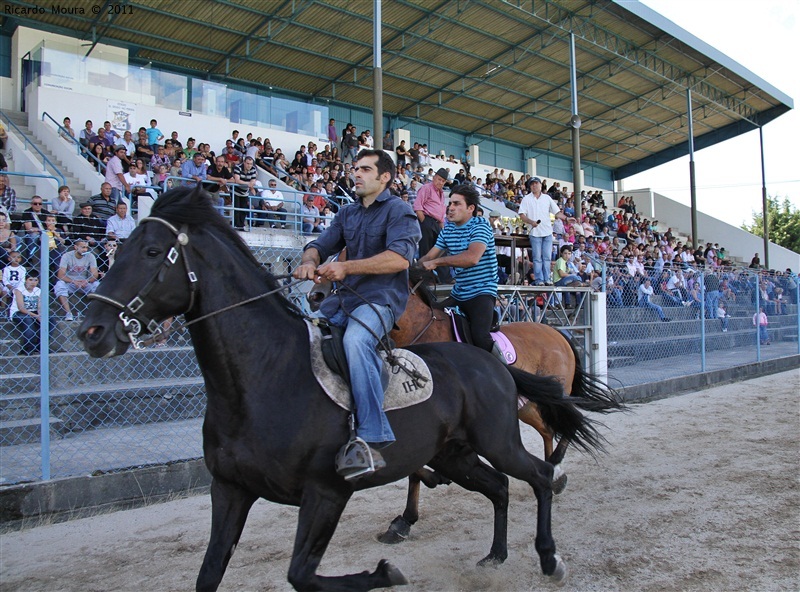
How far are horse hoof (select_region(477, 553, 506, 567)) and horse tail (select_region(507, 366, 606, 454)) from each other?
1065 millimetres

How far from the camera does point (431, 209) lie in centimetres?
876

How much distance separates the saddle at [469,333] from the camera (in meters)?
5.61

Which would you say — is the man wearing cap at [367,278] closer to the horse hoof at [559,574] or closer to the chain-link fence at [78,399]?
the horse hoof at [559,574]

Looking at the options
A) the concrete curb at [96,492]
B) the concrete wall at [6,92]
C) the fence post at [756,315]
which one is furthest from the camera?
the concrete wall at [6,92]

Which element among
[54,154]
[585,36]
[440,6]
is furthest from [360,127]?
[54,154]

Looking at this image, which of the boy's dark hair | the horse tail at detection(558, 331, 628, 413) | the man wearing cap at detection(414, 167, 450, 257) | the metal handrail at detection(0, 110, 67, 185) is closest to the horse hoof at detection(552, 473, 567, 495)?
the horse tail at detection(558, 331, 628, 413)

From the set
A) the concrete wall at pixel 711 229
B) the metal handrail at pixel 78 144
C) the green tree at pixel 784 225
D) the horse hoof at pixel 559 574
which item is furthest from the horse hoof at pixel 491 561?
the green tree at pixel 784 225

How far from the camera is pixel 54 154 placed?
48.6ft

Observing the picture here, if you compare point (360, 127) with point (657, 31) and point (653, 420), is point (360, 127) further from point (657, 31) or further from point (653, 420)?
point (653, 420)

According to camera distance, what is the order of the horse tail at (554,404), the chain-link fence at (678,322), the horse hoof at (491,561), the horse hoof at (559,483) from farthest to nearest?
the chain-link fence at (678,322) < the horse hoof at (559,483) < the horse tail at (554,404) < the horse hoof at (491,561)

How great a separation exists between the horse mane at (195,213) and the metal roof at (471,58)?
1823cm

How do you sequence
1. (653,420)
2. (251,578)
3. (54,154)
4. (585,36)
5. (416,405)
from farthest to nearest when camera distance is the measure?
(585,36) < (54,154) < (653,420) < (251,578) < (416,405)

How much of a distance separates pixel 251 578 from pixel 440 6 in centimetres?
2097

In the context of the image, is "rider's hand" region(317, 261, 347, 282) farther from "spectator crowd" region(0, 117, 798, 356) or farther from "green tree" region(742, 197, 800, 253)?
"green tree" region(742, 197, 800, 253)
